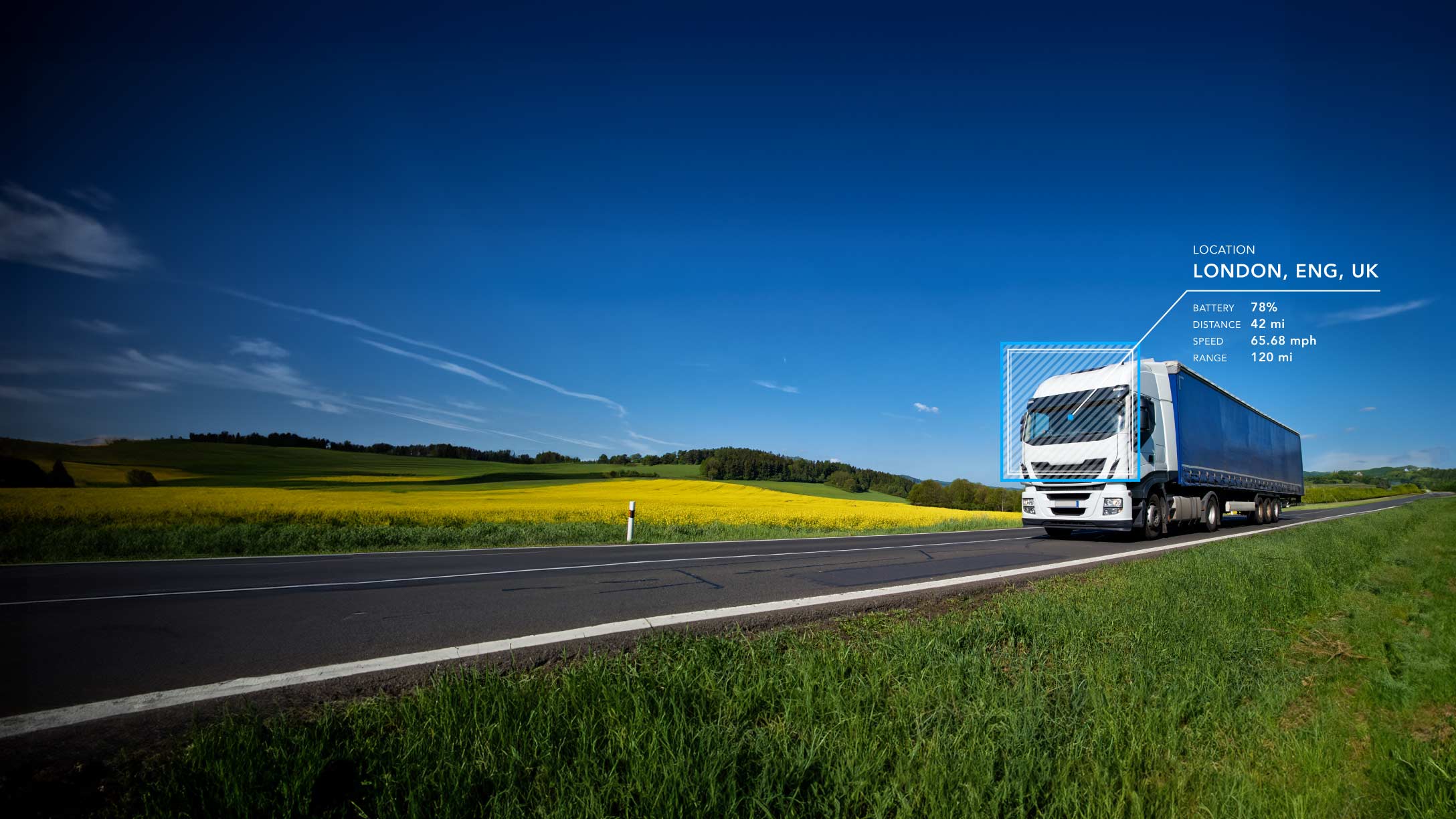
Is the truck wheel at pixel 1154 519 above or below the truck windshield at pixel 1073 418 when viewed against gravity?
below

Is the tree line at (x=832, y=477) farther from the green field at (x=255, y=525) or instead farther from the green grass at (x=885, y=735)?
the green grass at (x=885, y=735)

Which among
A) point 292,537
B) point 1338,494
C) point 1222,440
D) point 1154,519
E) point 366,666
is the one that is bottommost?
point 292,537

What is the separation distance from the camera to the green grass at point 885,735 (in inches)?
84.9

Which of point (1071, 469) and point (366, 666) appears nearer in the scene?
point (366, 666)

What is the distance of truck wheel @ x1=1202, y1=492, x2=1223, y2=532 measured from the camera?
17391mm

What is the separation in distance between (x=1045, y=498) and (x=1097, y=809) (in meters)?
13.7

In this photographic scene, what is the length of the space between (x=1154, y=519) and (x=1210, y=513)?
16.8 ft

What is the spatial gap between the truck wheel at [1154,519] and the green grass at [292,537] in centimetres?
699

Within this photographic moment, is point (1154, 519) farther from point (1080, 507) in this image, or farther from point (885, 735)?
point (885, 735)

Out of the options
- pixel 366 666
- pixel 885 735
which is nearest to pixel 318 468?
pixel 366 666

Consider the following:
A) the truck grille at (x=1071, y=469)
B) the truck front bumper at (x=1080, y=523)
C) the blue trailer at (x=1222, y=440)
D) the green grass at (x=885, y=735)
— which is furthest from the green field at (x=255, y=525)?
the green grass at (x=885, y=735)

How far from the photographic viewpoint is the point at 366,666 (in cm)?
383

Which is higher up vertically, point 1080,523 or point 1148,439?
point 1148,439

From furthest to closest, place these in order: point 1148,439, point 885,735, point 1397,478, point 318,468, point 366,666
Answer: point 1397,478 → point 318,468 → point 1148,439 → point 366,666 → point 885,735
